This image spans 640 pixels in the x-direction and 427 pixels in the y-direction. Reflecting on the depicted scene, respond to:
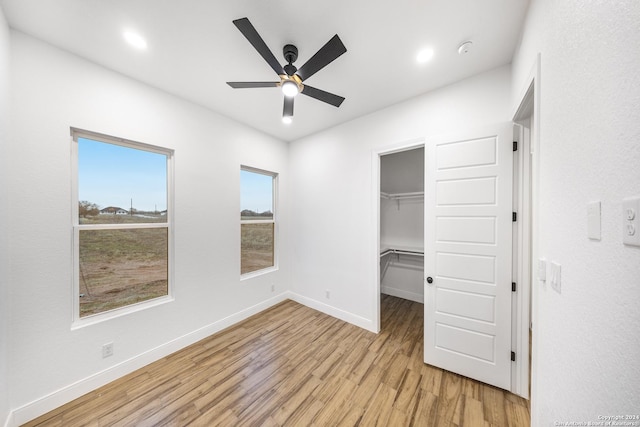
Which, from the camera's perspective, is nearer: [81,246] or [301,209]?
[81,246]

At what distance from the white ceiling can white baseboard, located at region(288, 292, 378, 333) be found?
9.19ft

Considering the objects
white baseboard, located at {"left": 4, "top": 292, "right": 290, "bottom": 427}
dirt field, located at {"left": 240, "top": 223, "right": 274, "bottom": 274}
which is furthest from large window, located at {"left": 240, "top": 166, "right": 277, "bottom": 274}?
white baseboard, located at {"left": 4, "top": 292, "right": 290, "bottom": 427}

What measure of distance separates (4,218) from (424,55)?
337cm

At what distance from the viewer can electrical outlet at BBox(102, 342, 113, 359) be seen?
186 centimetres

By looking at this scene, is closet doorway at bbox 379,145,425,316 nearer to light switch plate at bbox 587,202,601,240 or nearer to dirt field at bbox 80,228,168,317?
light switch plate at bbox 587,202,601,240

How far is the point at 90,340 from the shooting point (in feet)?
5.91

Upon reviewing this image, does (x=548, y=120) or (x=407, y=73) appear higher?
(x=407, y=73)

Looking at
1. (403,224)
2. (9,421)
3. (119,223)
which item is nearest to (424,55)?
(403,224)

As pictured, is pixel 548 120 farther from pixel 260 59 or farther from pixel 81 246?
pixel 81 246

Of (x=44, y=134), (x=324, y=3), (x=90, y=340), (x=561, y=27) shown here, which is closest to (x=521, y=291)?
(x=561, y=27)

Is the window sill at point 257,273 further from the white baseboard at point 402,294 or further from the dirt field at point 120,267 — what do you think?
the white baseboard at point 402,294

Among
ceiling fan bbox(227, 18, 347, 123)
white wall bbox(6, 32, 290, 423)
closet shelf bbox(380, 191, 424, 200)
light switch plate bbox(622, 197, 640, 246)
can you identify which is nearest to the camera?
light switch plate bbox(622, 197, 640, 246)

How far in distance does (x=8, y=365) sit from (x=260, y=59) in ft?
9.74

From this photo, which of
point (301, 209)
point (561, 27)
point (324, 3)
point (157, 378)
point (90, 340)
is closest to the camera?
point (561, 27)
